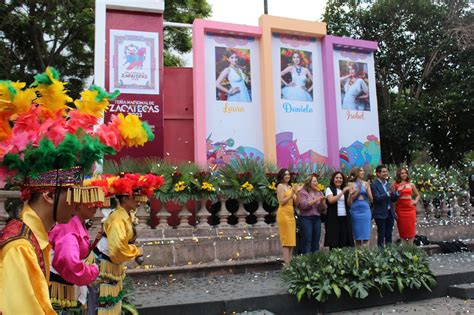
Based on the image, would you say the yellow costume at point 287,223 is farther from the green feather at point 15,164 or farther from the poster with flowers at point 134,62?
the green feather at point 15,164

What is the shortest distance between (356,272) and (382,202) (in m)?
2.51

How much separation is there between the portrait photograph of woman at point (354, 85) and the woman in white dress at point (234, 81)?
301 cm

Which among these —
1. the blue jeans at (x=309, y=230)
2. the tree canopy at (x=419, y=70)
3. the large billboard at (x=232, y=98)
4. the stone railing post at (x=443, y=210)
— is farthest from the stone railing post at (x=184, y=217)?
the tree canopy at (x=419, y=70)

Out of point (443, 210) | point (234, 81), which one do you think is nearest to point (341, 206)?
point (443, 210)

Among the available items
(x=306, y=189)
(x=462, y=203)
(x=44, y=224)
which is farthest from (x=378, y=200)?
(x=44, y=224)

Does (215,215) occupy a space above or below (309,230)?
above

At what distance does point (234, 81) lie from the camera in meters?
11.8

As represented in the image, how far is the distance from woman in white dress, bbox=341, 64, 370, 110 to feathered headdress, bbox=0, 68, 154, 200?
11.3 m

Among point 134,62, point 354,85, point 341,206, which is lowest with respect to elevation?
point 341,206

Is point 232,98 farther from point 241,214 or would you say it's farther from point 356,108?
point 241,214

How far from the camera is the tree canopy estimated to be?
17.7 m

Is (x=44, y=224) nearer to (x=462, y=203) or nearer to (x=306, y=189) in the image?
(x=306, y=189)

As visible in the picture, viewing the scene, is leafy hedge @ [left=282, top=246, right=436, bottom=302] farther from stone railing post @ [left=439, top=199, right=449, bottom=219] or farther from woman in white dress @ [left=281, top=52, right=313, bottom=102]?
woman in white dress @ [left=281, top=52, right=313, bottom=102]

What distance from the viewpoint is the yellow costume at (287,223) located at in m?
7.05
